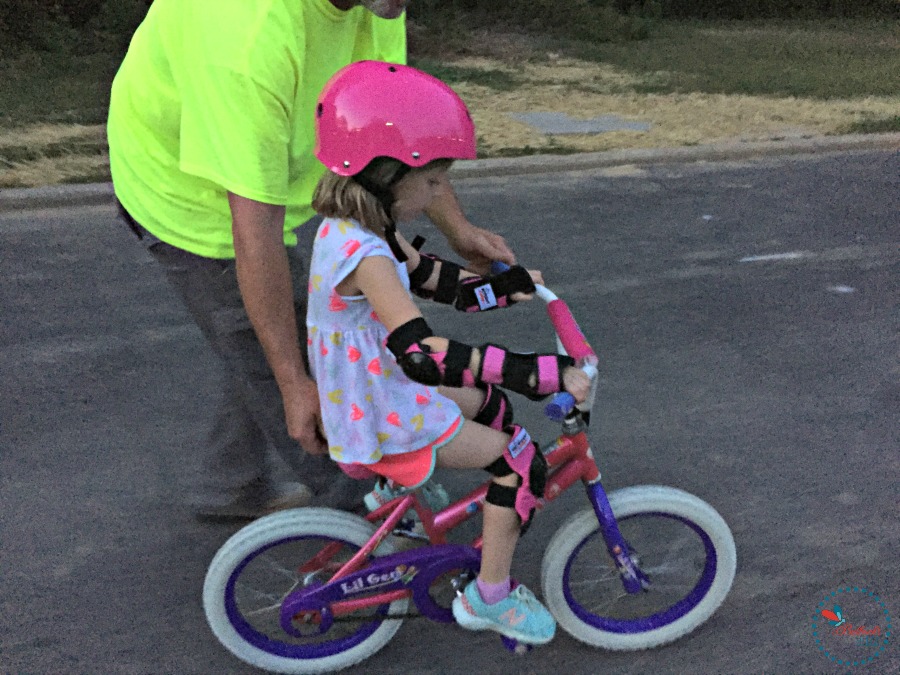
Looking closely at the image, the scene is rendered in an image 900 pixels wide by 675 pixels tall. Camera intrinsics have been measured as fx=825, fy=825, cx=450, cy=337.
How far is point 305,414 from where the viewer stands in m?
2.05

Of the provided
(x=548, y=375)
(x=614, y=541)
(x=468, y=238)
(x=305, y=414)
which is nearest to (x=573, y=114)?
(x=468, y=238)

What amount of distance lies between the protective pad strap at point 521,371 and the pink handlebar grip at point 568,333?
17cm

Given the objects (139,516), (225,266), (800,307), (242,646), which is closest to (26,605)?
(139,516)

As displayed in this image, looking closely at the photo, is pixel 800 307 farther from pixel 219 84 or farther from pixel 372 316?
pixel 219 84

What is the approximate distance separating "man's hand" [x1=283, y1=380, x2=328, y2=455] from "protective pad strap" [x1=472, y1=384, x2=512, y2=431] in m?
0.45

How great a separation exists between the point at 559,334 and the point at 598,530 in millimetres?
606

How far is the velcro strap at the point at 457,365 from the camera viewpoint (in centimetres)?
173

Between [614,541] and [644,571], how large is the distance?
39cm

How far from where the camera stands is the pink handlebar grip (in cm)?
193

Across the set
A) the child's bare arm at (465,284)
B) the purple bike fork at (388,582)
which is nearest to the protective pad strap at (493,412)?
the child's bare arm at (465,284)

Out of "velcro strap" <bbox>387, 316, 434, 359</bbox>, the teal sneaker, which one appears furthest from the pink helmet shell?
the teal sneaker

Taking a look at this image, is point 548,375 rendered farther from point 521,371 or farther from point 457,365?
point 457,365

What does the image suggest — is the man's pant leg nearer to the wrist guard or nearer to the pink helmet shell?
the pink helmet shell

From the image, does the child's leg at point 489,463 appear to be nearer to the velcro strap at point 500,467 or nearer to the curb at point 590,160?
the velcro strap at point 500,467
